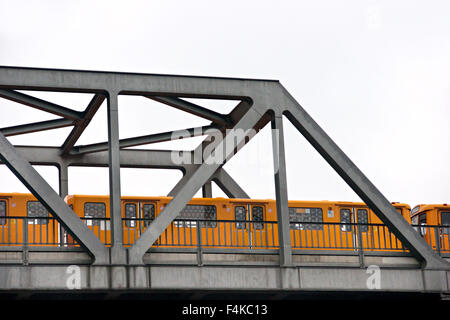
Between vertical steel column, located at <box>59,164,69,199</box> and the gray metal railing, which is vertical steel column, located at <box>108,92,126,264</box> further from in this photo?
vertical steel column, located at <box>59,164,69,199</box>

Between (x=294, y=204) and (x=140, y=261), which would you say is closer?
(x=140, y=261)

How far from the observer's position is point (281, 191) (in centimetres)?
2956

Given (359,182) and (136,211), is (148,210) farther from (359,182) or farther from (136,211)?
(359,182)

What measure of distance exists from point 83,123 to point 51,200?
8194mm

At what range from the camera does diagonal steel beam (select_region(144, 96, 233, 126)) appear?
32216 mm

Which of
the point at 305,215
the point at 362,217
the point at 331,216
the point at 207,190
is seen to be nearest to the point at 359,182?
the point at 305,215

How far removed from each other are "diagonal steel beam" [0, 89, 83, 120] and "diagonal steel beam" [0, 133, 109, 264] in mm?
4623

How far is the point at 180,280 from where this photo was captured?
2783 cm
